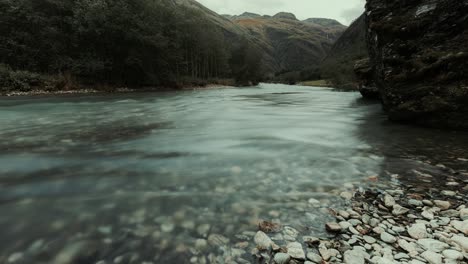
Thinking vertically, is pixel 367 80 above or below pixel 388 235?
above

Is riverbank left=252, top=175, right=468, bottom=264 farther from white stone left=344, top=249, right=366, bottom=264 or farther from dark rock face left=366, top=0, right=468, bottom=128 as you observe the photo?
dark rock face left=366, top=0, right=468, bottom=128

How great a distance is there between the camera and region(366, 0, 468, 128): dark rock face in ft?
27.8

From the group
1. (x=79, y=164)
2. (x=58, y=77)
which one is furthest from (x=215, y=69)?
(x=79, y=164)

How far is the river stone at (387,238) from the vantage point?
9.67 feet

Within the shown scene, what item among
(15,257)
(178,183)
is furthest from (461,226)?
(15,257)

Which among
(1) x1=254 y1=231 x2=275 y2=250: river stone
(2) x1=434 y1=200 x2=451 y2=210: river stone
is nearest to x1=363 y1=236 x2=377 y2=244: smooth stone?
(1) x1=254 y1=231 x2=275 y2=250: river stone

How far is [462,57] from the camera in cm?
838

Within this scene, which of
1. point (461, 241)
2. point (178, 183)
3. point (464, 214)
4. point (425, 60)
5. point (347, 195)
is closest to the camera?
point (461, 241)

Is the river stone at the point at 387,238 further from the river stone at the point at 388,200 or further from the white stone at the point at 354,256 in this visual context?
the river stone at the point at 388,200

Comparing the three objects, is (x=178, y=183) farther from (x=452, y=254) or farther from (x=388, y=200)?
(x=452, y=254)

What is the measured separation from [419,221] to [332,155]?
3.17m

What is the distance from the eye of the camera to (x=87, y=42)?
117 ft

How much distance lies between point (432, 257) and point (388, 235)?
0.47 meters

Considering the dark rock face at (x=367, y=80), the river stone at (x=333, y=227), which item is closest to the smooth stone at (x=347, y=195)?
the river stone at (x=333, y=227)
